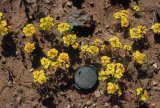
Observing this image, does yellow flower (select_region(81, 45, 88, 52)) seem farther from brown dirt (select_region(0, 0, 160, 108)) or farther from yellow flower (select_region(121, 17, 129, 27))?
yellow flower (select_region(121, 17, 129, 27))

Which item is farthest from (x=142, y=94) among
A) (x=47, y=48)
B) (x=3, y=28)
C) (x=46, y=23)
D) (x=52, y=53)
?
(x=3, y=28)

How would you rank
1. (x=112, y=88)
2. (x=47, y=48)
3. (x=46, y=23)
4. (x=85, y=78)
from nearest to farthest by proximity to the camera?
(x=112, y=88) → (x=85, y=78) → (x=46, y=23) → (x=47, y=48)

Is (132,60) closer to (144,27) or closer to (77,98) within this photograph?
(144,27)

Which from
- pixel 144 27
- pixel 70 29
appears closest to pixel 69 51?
pixel 70 29

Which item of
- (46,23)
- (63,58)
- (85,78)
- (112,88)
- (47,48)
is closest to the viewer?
(112,88)

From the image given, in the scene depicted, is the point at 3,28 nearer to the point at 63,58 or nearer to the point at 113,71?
the point at 63,58

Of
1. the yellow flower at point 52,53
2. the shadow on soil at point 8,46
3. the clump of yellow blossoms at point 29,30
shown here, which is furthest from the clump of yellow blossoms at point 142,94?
the shadow on soil at point 8,46
